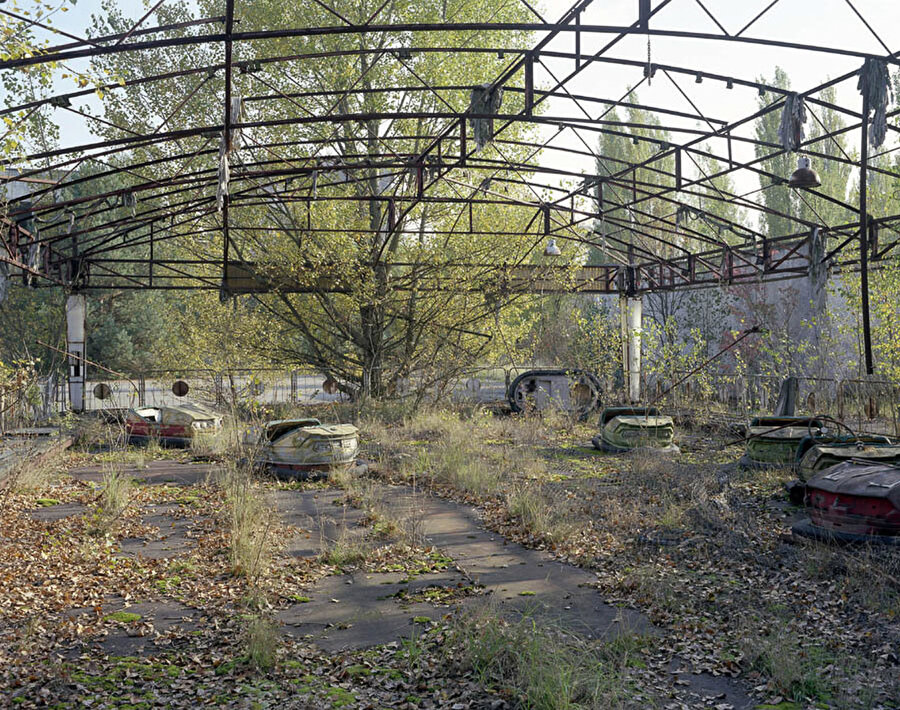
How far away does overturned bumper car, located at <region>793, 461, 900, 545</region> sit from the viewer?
608 cm

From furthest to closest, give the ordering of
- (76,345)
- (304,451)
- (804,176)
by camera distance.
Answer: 1. (76,345)
2. (304,451)
3. (804,176)

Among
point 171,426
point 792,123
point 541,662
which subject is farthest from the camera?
point 171,426

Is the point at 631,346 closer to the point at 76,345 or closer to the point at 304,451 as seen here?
the point at 304,451

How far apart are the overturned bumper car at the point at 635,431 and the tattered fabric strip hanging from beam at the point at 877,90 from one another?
5884 millimetres

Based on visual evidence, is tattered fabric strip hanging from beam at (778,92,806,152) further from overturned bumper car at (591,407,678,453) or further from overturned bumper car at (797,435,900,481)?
overturned bumper car at (591,407,678,453)

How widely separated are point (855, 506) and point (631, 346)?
14332mm

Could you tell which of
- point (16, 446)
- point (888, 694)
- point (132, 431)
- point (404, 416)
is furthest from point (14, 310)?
point (888, 694)

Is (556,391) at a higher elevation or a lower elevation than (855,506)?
higher

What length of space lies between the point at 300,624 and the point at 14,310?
2577 centimetres

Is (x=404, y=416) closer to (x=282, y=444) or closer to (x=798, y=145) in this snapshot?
(x=282, y=444)

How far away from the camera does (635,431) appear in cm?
1355

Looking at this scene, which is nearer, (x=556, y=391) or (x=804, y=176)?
(x=804, y=176)

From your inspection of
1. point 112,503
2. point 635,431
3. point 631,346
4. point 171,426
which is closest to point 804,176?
point 635,431

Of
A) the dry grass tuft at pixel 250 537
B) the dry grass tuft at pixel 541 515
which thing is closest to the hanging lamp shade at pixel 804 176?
the dry grass tuft at pixel 541 515
